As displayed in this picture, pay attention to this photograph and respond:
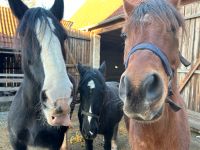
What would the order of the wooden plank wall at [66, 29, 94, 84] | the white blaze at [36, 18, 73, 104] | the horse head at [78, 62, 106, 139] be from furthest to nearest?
the wooden plank wall at [66, 29, 94, 84] → the horse head at [78, 62, 106, 139] → the white blaze at [36, 18, 73, 104]

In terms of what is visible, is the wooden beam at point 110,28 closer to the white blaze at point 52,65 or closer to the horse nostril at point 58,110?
the white blaze at point 52,65

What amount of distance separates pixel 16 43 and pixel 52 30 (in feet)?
1.66

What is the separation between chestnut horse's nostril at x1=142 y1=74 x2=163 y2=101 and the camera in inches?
48.3

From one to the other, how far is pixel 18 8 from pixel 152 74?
1.76m

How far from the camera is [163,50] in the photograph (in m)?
1.49

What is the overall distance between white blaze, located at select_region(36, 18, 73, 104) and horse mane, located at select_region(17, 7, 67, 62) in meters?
0.03

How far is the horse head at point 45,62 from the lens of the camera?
1.87 metres

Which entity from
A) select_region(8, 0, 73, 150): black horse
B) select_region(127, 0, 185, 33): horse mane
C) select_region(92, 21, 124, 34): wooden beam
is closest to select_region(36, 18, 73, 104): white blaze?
select_region(8, 0, 73, 150): black horse

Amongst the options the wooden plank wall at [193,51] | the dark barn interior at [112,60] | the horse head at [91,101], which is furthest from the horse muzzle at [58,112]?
the dark barn interior at [112,60]

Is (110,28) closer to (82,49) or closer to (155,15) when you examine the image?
(82,49)

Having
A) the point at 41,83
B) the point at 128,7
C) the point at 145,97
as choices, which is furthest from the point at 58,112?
the point at 128,7

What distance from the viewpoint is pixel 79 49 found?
10.1 meters

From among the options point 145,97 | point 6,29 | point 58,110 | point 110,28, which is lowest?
point 58,110

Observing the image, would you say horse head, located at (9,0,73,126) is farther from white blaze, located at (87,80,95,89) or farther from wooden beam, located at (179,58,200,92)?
wooden beam, located at (179,58,200,92)
